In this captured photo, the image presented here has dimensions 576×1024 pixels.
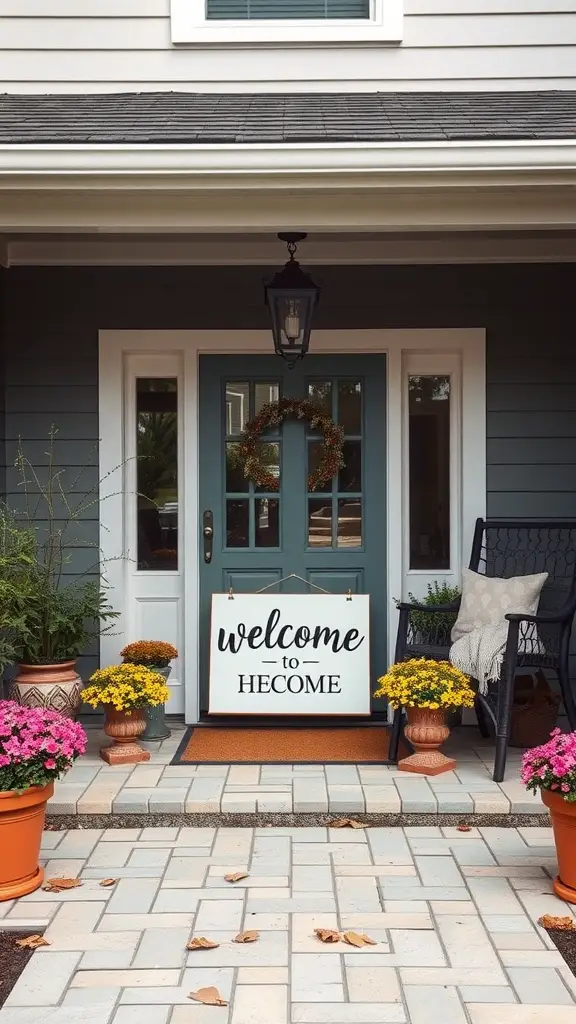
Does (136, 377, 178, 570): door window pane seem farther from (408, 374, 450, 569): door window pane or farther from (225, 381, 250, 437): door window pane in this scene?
(408, 374, 450, 569): door window pane

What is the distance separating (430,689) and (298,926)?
4.18ft

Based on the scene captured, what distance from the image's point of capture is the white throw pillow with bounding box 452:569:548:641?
4.06 meters

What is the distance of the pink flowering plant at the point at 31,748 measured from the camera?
9.19 ft

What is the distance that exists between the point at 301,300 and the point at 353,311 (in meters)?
0.57

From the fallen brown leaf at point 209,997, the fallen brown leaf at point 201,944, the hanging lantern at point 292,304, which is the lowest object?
the fallen brown leaf at point 209,997

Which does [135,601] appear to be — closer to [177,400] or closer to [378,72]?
[177,400]

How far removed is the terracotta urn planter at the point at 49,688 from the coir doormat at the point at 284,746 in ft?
1.66

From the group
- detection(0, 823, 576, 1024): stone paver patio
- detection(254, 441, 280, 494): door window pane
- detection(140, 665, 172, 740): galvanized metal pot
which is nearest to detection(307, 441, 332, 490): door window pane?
detection(254, 441, 280, 494): door window pane

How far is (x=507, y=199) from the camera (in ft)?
11.9

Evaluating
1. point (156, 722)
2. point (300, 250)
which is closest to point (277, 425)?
point (300, 250)

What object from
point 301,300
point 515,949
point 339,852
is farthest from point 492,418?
point 515,949

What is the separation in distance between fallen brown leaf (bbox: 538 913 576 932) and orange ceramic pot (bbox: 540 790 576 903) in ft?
0.48

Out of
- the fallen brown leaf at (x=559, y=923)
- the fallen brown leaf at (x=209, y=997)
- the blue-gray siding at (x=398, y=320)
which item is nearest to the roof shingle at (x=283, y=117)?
the blue-gray siding at (x=398, y=320)

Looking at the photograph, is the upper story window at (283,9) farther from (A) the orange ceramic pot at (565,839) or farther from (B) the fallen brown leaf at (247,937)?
(B) the fallen brown leaf at (247,937)
